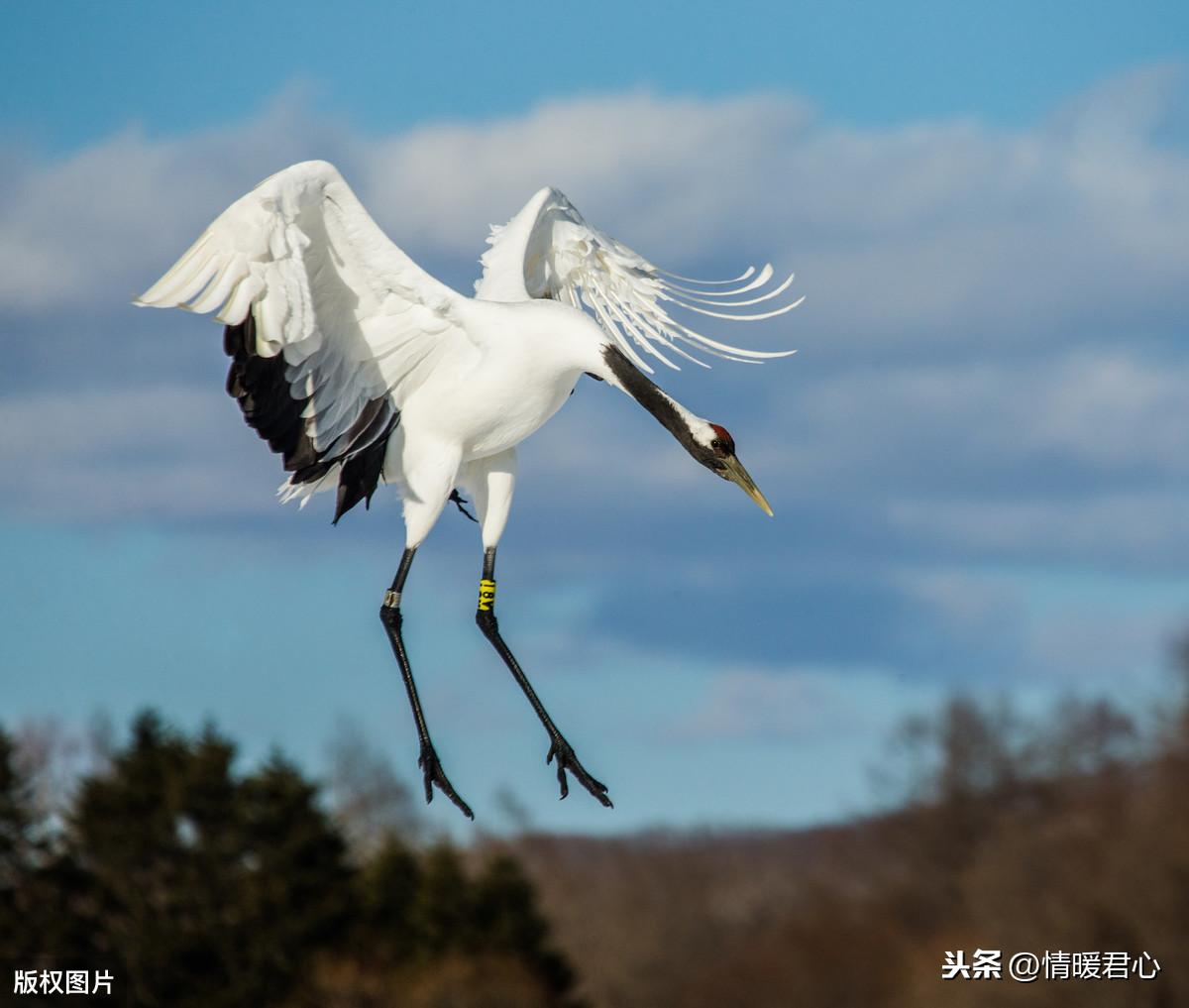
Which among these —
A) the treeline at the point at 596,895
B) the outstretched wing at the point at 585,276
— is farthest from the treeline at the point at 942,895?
the outstretched wing at the point at 585,276

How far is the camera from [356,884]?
1916 inches

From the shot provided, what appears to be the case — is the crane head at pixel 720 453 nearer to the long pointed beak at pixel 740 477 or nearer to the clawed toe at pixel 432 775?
the long pointed beak at pixel 740 477

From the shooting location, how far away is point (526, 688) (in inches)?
378

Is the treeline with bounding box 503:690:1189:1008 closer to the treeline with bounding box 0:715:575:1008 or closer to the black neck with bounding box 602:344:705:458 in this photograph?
the treeline with bounding box 0:715:575:1008

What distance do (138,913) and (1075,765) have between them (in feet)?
140

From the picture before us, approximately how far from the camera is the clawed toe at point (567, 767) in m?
9.05

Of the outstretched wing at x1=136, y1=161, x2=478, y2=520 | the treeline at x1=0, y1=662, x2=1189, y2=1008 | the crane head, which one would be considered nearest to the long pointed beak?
the crane head

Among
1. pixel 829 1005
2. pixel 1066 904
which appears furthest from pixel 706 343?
pixel 829 1005

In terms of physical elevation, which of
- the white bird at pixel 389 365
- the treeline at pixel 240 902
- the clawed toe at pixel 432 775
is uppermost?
the treeline at pixel 240 902

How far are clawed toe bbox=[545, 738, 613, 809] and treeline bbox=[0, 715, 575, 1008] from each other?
38718 millimetres

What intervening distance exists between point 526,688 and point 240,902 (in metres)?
40.3

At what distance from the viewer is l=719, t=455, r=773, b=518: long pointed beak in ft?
27.5

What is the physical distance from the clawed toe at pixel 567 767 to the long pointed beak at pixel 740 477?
1586mm

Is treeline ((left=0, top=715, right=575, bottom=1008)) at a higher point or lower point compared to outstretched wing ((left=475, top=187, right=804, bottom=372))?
higher
